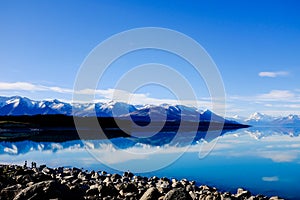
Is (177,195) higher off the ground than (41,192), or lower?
lower

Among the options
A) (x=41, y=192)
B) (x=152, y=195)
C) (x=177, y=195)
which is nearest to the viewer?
(x=41, y=192)

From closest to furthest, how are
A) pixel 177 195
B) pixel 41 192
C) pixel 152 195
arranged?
pixel 41 192
pixel 177 195
pixel 152 195

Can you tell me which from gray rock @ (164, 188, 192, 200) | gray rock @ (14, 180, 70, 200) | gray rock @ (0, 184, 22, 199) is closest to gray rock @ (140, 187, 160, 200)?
gray rock @ (164, 188, 192, 200)

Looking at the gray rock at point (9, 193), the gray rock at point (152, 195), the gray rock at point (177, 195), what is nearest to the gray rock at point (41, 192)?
the gray rock at point (9, 193)

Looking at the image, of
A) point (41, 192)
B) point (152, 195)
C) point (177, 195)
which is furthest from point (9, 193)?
point (177, 195)

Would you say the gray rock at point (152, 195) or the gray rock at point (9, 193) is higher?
the gray rock at point (9, 193)

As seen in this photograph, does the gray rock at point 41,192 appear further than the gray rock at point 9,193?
No

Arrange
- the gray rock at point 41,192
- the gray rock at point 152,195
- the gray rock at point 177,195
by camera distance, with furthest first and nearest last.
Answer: the gray rock at point 152,195 < the gray rock at point 177,195 < the gray rock at point 41,192

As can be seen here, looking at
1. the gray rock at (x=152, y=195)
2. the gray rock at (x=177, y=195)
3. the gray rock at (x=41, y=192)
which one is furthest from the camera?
the gray rock at (x=152, y=195)

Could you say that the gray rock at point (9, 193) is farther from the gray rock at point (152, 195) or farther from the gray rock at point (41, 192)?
the gray rock at point (152, 195)

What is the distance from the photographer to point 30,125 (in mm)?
122188

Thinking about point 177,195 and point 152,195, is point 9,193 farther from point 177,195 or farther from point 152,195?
point 177,195

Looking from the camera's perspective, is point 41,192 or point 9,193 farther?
point 9,193

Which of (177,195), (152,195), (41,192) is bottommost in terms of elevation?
(152,195)
